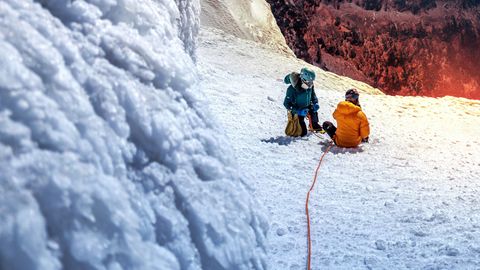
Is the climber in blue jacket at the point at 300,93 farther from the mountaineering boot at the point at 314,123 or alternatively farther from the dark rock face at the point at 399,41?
the dark rock face at the point at 399,41

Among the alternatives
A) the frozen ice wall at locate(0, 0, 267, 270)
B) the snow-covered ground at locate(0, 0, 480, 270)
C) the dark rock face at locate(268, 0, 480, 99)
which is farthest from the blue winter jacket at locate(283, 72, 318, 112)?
the dark rock face at locate(268, 0, 480, 99)

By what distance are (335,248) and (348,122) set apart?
2598 millimetres

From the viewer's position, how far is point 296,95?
5547 mm

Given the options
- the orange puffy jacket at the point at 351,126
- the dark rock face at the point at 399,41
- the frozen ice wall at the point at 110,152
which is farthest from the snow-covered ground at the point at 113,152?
the dark rock face at the point at 399,41

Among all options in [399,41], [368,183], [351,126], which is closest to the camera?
[368,183]

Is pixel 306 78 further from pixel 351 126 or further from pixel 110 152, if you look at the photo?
pixel 110 152

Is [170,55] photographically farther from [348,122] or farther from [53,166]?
[348,122]

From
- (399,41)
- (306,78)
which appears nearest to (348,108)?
(306,78)

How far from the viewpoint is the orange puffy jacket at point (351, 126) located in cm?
517

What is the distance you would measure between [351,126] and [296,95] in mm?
752

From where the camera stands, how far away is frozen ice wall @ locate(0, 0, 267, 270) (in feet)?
2.81

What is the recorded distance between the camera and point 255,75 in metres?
9.54

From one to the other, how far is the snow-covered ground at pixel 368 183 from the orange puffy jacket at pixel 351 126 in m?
0.15

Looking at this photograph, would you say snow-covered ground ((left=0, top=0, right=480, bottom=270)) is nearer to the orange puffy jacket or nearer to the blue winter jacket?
the orange puffy jacket
